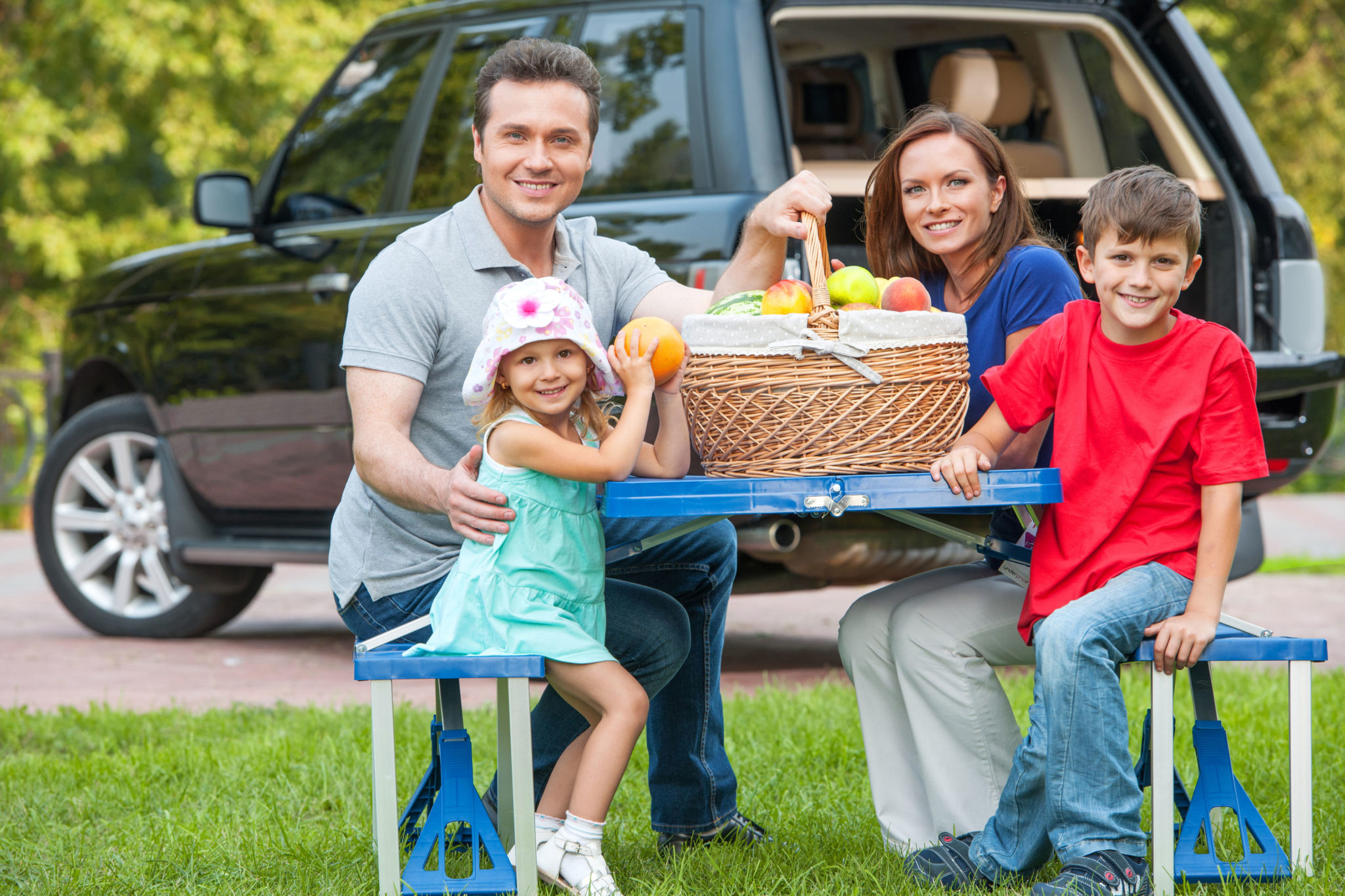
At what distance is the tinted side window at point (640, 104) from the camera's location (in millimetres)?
4098

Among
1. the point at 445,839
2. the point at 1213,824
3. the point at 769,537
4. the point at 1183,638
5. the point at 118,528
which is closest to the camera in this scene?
the point at 1183,638

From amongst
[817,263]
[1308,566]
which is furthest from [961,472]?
[1308,566]

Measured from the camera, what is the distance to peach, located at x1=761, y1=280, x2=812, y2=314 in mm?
2439

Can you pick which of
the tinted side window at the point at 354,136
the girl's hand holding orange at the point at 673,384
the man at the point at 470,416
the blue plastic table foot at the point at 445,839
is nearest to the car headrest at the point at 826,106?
the tinted side window at the point at 354,136

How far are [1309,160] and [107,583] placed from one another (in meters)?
11.9

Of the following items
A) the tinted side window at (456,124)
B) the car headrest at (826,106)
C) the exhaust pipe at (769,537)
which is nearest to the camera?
the exhaust pipe at (769,537)

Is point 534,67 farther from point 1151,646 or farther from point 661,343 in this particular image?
point 1151,646

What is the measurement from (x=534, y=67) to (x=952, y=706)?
137cm

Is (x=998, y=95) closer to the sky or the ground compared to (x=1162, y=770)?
closer to the sky

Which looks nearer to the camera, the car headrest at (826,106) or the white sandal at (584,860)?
the white sandal at (584,860)

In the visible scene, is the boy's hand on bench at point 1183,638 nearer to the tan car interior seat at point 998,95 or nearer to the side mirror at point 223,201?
the tan car interior seat at point 998,95

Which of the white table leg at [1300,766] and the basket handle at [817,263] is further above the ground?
the basket handle at [817,263]

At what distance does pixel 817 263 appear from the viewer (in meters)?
2.44

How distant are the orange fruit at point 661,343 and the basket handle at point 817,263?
23 centimetres
